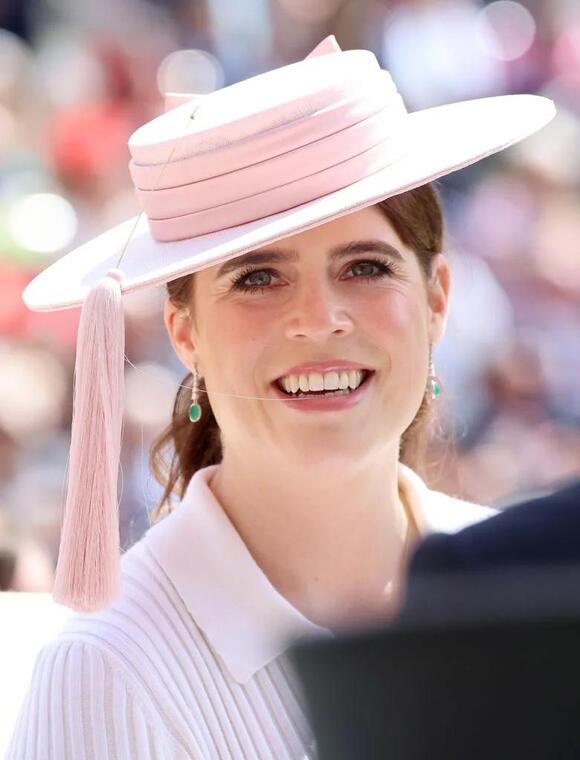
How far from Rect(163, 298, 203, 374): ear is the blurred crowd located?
175 cm

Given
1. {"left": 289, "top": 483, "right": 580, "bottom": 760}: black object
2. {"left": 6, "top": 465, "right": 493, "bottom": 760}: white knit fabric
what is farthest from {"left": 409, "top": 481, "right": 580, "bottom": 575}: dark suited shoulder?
{"left": 6, "top": 465, "right": 493, "bottom": 760}: white knit fabric

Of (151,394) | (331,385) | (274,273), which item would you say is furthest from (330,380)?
(151,394)

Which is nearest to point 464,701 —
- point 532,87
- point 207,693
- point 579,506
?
point 579,506

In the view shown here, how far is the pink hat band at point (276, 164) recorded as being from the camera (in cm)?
122

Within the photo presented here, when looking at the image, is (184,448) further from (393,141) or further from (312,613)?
(393,141)

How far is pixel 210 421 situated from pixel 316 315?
1.10 feet

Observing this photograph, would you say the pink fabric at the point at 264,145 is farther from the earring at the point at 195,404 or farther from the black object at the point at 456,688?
the black object at the point at 456,688

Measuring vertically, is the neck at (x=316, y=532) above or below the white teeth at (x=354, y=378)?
below

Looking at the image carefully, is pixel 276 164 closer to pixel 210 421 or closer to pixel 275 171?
pixel 275 171

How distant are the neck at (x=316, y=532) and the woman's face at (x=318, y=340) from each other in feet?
0.14

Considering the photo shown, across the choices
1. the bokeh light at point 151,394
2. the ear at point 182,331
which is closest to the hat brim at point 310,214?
the ear at point 182,331

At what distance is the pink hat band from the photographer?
1.22 m

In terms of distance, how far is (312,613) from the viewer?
135 centimetres

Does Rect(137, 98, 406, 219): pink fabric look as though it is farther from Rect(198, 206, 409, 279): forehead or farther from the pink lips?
the pink lips
